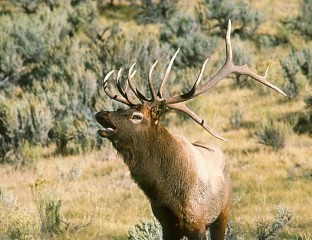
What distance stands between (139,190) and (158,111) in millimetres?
3782

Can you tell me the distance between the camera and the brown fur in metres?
4.52

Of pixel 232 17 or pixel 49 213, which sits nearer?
pixel 49 213

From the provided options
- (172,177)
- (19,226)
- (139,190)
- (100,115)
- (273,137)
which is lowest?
(139,190)

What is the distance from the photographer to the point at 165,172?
4.63 metres

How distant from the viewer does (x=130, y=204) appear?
7.70 metres

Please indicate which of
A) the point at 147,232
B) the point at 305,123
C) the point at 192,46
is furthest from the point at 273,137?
the point at 192,46

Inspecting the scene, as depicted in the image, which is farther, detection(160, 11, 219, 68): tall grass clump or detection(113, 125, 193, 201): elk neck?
detection(160, 11, 219, 68): tall grass clump

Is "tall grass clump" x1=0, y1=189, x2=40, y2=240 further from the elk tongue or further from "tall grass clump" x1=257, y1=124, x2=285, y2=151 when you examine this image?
"tall grass clump" x1=257, y1=124, x2=285, y2=151

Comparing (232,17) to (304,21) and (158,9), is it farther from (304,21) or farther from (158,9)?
(158,9)

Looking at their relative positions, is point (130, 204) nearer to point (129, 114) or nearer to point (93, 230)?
point (93, 230)

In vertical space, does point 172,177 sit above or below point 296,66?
above

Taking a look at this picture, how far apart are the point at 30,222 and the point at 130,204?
206cm

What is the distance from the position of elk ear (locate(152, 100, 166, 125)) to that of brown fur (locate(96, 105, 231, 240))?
0.06 feet

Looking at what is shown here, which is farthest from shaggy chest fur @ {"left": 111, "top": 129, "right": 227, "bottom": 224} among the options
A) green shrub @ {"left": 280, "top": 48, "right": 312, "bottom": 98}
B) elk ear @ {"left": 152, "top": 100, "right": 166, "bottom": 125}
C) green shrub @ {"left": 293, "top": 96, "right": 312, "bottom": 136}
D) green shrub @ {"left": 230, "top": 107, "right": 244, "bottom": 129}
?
green shrub @ {"left": 280, "top": 48, "right": 312, "bottom": 98}
